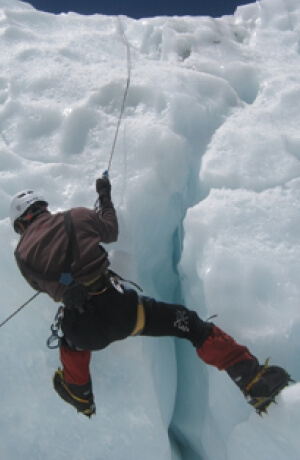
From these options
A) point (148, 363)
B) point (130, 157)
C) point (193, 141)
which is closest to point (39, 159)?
point (130, 157)

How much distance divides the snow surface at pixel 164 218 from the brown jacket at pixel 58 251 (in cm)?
62

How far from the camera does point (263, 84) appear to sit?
4.30 metres

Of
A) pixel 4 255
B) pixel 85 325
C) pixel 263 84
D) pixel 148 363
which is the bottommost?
pixel 148 363

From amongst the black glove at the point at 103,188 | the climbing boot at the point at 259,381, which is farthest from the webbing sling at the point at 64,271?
the climbing boot at the point at 259,381

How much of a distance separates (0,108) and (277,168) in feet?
8.00

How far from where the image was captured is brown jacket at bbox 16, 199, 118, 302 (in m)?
2.09

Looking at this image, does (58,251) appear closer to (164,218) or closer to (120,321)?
(120,321)

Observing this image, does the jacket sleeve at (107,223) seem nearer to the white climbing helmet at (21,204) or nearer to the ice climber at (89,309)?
the ice climber at (89,309)

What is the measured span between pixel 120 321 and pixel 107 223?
585 millimetres

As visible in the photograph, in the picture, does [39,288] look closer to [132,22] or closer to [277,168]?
[277,168]

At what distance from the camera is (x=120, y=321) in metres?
2.24

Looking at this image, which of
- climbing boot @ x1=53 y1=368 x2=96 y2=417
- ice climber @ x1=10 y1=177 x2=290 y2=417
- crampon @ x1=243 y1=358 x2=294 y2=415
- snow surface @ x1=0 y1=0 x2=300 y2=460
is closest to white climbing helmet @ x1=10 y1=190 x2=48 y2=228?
ice climber @ x1=10 y1=177 x2=290 y2=417

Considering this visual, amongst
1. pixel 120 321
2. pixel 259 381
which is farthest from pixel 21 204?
pixel 259 381

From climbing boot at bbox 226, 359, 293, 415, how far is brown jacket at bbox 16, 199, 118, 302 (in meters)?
0.89
